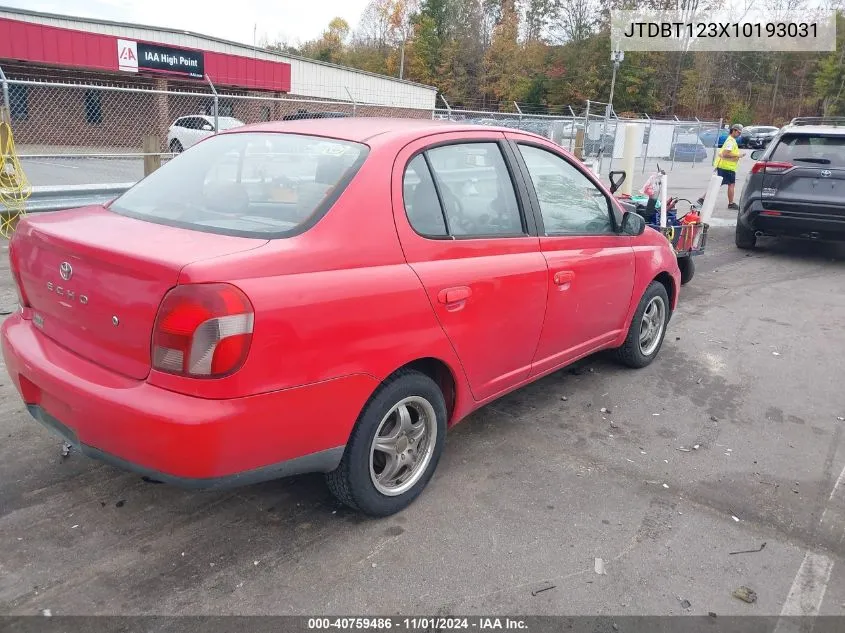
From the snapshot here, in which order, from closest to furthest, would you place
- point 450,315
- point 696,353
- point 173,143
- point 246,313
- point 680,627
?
1. point 246,313
2. point 680,627
3. point 450,315
4. point 696,353
5. point 173,143

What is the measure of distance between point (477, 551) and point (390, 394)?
0.76 metres

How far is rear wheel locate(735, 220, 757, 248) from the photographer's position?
10164 millimetres

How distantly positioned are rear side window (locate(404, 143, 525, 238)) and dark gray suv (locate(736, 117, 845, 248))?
7041mm

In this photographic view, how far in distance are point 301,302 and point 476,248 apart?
3.65 ft

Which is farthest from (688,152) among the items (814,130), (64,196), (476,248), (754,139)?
(476,248)

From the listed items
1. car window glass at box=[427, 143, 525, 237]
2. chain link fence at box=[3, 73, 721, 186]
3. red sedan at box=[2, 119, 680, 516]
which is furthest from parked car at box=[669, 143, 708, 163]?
red sedan at box=[2, 119, 680, 516]

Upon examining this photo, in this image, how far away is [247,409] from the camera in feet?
7.84

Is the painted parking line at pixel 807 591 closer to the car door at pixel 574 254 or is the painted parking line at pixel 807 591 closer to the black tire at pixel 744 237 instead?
the car door at pixel 574 254

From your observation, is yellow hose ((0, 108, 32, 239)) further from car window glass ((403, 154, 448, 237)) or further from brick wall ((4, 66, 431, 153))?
car window glass ((403, 154, 448, 237))

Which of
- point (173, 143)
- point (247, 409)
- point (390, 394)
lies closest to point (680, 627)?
point (390, 394)

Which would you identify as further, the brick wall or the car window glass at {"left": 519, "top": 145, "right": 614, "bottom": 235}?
the brick wall

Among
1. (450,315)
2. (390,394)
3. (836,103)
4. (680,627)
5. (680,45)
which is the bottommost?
(680,627)

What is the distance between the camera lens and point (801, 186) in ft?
29.7

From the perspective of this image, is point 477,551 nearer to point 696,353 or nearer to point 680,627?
point 680,627
